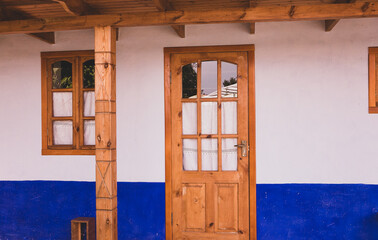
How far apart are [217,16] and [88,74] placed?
7.13ft

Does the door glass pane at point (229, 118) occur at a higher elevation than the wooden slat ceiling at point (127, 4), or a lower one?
lower

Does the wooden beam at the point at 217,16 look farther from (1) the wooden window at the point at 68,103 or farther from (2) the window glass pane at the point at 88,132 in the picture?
(2) the window glass pane at the point at 88,132

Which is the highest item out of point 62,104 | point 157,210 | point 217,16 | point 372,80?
point 217,16

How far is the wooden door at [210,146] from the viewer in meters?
4.46

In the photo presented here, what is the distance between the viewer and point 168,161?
4547 millimetres

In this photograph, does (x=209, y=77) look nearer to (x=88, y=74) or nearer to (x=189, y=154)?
(x=189, y=154)

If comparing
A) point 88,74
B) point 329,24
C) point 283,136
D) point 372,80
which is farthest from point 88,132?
point 372,80

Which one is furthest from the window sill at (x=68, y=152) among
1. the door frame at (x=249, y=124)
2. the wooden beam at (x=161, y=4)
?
the wooden beam at (x=161, y=4)

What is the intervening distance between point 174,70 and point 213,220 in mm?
1988

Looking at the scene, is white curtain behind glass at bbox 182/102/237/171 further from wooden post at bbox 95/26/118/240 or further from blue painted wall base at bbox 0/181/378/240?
wooden post at bbox 95/26/118/240

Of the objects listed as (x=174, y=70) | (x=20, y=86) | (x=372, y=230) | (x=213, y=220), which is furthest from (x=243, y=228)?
(x=20, y=86)

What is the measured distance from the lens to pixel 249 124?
14.6 feet

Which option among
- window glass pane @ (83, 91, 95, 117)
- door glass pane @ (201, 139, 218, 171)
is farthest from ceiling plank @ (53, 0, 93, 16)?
door glass pane @ (201, 139, 218, 171)

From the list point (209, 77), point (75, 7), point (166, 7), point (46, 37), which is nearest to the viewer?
point (75, 7)
